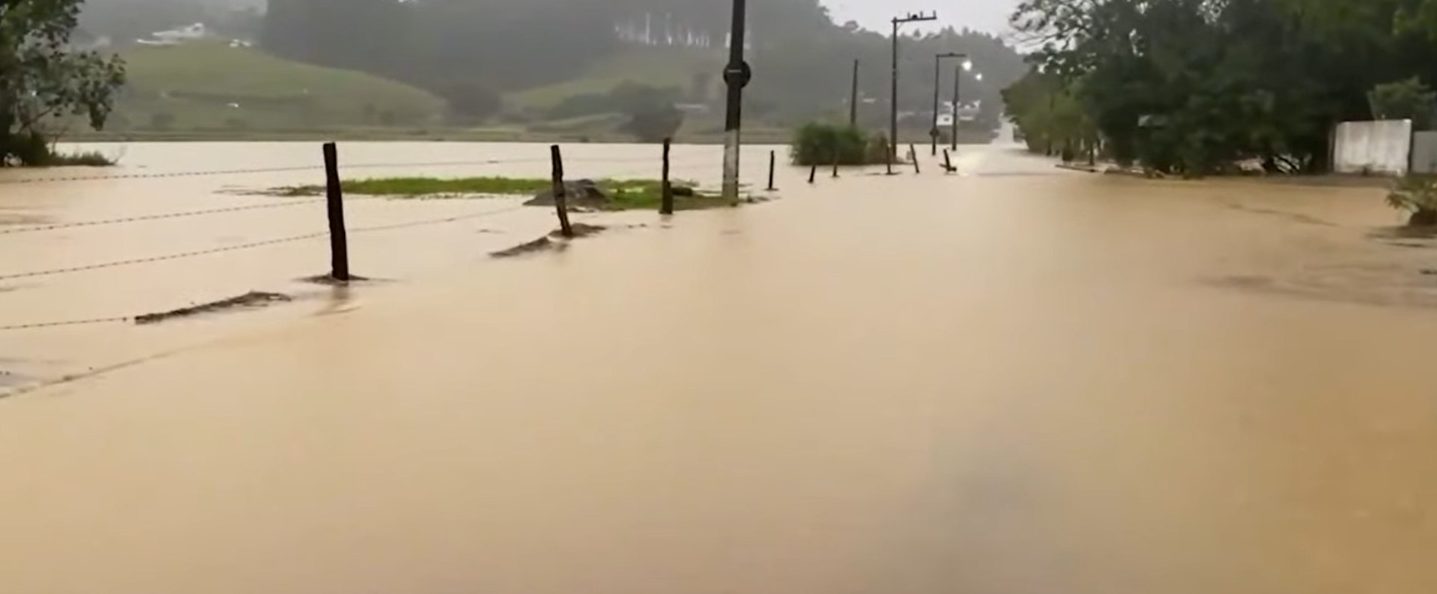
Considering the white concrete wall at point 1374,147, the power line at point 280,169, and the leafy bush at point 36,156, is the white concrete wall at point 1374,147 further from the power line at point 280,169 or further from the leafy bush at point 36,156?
the leafy bush at point 36,156

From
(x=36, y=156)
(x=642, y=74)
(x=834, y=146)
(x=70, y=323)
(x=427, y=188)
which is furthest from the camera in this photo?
(x=642, y=74)

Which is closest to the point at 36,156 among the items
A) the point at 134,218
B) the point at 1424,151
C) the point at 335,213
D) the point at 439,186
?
the point at 439,186

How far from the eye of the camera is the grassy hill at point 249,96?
91.9 metres

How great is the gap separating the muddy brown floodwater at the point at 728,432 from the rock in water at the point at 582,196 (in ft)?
34.1

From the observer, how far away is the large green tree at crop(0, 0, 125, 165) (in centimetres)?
4375

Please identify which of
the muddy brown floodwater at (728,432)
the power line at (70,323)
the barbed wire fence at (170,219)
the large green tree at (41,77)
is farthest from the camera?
the large green tree at (41,77)

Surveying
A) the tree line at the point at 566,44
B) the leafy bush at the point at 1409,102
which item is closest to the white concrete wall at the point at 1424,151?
the leafy bush at the point at 1409,102

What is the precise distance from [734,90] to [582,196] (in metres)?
2.95

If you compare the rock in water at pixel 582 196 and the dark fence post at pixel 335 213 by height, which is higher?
the dark fence post at pixel 335 213

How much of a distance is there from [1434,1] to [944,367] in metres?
22.0

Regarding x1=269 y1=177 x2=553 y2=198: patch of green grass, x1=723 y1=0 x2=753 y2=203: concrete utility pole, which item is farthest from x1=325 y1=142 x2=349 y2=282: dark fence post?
x1=269 y1=177 x2=553 y2=198: patch of green grass

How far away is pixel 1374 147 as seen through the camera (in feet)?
125

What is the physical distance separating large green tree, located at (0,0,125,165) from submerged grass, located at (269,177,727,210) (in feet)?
40.7

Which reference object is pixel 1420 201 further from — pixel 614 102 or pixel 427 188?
pixel 614 102
